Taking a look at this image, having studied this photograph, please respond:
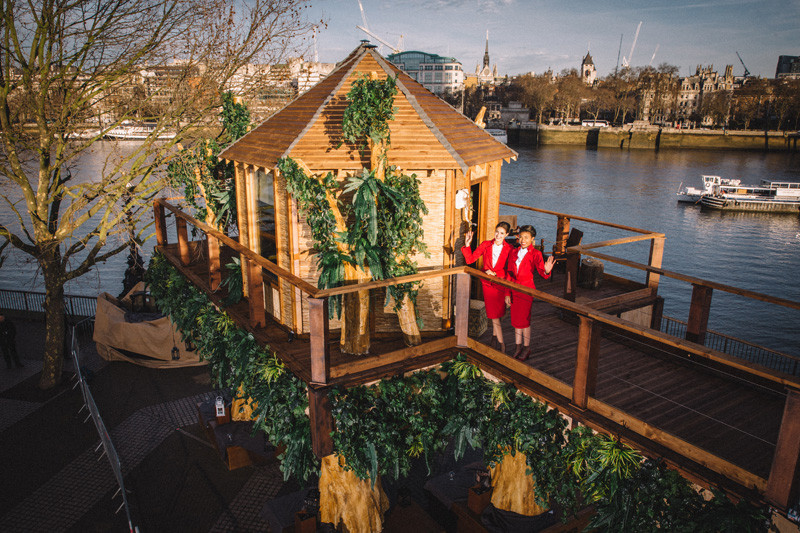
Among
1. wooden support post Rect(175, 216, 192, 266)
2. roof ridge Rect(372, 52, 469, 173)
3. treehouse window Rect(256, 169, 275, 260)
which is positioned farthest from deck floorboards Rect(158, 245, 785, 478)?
wooden support post Rect(175, 216, 192, 266)

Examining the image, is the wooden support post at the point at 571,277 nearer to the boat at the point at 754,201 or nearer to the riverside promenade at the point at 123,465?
the riverside promenade at the point at 123,465

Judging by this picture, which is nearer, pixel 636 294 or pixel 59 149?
pixel 636 294

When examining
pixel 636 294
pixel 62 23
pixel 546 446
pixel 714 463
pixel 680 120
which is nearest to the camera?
pixel 714 463

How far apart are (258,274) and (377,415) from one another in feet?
10.7

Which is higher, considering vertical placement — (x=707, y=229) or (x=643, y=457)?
(x=643, y=457)

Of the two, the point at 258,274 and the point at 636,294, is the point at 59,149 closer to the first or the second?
the point at 258,274

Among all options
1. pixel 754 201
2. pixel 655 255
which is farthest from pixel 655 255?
pixel 754 201

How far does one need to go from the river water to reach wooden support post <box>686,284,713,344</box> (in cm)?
1528

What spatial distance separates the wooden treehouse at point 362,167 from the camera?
9.22 metres

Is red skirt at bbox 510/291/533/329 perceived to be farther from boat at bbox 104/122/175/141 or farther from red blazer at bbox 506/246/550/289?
boat at bbox 104/122/175/141

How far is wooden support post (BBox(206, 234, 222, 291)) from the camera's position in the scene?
1170 cm

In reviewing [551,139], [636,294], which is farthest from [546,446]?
[551,139]

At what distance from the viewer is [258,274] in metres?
9.59

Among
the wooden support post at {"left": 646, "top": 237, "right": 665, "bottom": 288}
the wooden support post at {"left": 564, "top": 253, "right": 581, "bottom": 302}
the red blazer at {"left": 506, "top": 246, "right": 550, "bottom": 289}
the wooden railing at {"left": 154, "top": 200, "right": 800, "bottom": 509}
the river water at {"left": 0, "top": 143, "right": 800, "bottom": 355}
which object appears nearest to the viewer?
the wooden railing at {"left": 154, "top": 200, "right": 800, "bottom": 509}
